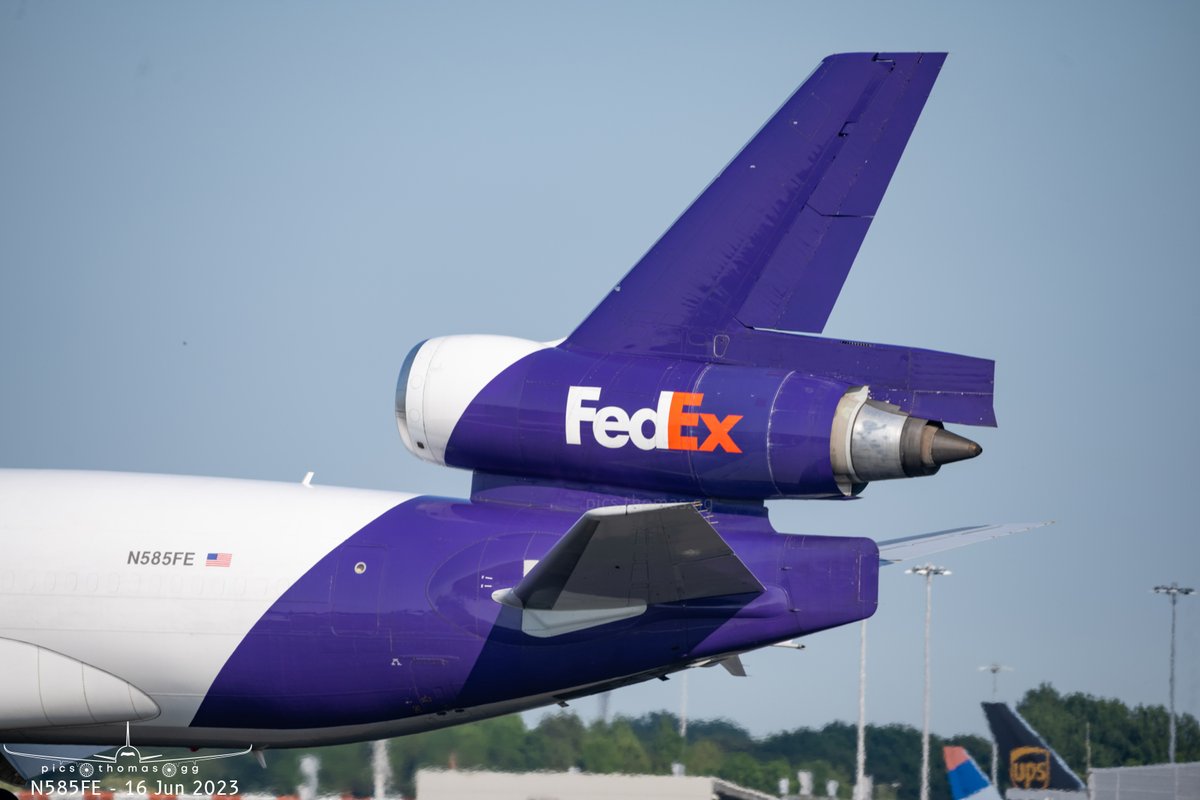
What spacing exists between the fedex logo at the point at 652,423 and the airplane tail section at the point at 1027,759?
1849 cm

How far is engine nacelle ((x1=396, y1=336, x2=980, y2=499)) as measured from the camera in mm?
15531

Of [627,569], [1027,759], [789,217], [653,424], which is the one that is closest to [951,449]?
[653,424]

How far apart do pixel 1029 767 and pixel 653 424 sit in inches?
770

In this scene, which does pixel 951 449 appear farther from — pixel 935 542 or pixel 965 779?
pixel 965 779

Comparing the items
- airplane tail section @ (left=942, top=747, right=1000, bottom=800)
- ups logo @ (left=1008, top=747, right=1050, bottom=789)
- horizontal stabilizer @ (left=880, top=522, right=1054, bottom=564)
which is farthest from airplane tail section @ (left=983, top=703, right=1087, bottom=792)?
horizontal stabilizer @ (left=880, top=522, right=1054, bottom=564)

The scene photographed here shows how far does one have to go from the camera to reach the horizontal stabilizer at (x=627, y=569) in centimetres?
1482

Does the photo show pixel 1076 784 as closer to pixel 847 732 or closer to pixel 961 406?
pixel 847 732

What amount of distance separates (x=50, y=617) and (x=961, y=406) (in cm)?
1121

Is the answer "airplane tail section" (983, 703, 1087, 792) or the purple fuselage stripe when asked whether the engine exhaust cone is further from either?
"airplane tail section" (983, 703, 1087, 792)

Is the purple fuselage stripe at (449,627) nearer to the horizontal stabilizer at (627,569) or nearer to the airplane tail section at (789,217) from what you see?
the horizontal stabilizer at (627,569)

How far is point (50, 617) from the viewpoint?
1883cm

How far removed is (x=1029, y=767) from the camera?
106ft

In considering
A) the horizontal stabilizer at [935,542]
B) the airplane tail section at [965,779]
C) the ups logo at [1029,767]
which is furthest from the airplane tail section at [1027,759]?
the horizontal stabilizer at [935,542]

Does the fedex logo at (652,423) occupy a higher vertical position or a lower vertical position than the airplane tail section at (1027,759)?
higher
